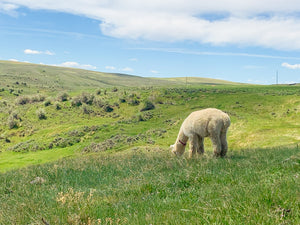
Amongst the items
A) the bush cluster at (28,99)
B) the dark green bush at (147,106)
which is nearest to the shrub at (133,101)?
the dark green bush at (147,106)

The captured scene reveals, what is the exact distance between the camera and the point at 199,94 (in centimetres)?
6544

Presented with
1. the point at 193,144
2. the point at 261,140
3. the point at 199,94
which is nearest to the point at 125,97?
the point at 199,94

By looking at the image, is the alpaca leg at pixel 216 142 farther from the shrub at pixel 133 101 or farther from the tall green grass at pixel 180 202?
the shrub at pixel 133 101

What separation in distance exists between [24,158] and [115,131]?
14964 millimetres

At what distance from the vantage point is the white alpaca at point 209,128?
37.7 feet

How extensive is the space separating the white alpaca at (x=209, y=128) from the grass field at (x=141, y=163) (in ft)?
2.34

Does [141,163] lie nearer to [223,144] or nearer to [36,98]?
[223,144]

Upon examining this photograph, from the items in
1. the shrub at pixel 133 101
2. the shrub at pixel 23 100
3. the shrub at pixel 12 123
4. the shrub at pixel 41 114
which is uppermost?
the shrub at pixel 133 101

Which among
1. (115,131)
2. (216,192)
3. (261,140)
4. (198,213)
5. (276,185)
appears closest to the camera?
(198,213)

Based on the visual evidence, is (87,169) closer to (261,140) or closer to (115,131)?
(261,140)

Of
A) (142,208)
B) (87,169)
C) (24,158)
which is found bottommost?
(24,158)

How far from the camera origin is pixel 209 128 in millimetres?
11484

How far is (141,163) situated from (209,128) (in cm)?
325

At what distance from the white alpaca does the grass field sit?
0.71 metres
